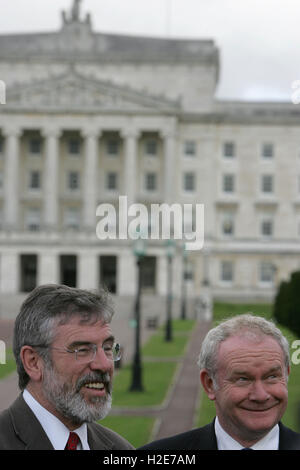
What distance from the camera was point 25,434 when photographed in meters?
4.12

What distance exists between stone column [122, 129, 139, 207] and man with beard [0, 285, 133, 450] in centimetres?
6291

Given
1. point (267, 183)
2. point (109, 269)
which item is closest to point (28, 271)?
point (109, 269)

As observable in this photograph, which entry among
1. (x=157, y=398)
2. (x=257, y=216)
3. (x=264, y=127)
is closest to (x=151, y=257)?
(x=257, y=216)

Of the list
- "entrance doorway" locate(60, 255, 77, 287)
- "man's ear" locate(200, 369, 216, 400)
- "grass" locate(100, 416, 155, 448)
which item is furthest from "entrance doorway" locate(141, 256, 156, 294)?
"man's ear" locate(200, 369, 216, 400)

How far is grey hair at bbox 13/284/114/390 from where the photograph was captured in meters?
4.18

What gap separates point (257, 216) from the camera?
71688 mm

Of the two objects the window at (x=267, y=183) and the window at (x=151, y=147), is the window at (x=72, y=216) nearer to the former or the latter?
the window at (x=151, y=147)

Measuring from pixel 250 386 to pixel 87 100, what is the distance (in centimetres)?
6429

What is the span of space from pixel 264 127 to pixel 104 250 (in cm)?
1947

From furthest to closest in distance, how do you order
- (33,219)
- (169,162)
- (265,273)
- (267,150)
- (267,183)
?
(267,150)
(267,183)
(33,219)
(265,273)
(169,162)

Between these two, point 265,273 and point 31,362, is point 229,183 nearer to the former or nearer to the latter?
point 265,273

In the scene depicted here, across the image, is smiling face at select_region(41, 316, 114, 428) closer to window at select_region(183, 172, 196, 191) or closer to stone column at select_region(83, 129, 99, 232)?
stone column at select_region(83, 129, 99, 232)

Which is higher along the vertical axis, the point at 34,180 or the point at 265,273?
the point at 34,180
